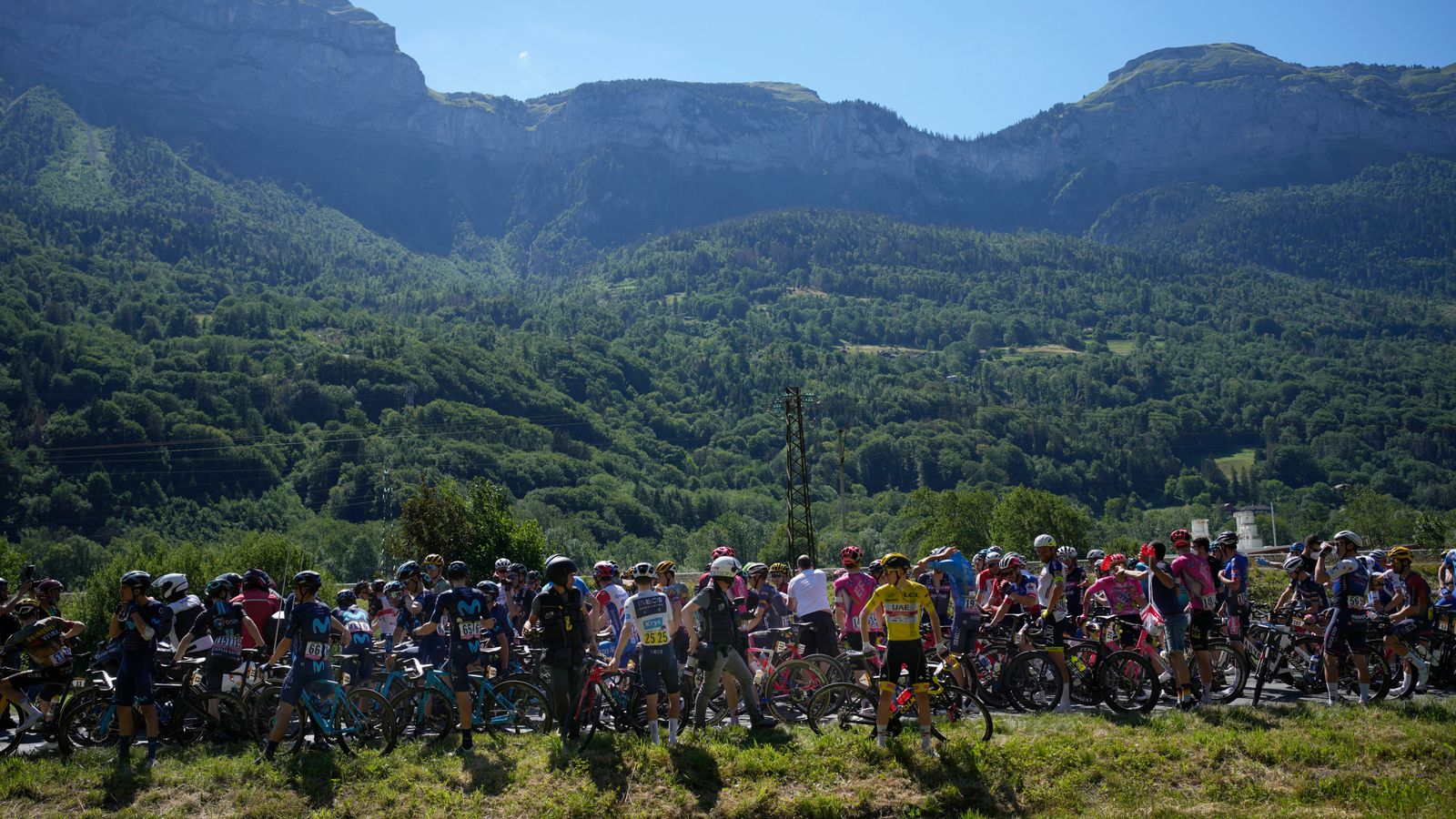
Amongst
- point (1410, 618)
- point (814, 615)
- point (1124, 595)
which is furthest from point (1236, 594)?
point (814, 615)

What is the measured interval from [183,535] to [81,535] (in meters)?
8.64

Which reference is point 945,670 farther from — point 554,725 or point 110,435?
point 110,435

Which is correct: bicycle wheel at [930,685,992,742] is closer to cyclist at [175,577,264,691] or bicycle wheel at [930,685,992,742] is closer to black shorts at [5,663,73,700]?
cyclist at [175,577,264,691]

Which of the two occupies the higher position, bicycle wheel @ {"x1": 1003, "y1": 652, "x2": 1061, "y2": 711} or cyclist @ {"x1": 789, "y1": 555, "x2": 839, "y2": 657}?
cyclist @ {"x1": 789, "y1": 555, "x2": 839, "y2": 657}

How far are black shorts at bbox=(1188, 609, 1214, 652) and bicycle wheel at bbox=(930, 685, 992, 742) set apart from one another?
262 centimetres

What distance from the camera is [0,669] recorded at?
1236cm

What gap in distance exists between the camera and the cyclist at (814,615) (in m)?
13.4

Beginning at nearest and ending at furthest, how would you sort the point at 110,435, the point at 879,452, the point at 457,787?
1. the point at 457,787
2. the point at 110,435
3. the point at 879,452

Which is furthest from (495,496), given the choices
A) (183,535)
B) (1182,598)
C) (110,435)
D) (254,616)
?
(110,435)

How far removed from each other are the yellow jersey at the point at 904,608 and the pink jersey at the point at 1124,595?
4.50 metres

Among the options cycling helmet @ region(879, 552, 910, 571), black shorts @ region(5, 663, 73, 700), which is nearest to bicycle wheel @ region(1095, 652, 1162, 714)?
cycling helmet @ region(879, 552, 910, 571)

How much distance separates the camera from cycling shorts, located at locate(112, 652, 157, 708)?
37.7 ft

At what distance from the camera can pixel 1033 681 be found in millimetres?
12875

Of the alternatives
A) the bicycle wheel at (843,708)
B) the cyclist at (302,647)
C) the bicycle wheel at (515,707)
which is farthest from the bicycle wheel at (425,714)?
the bicycle wheel at (843,708)
